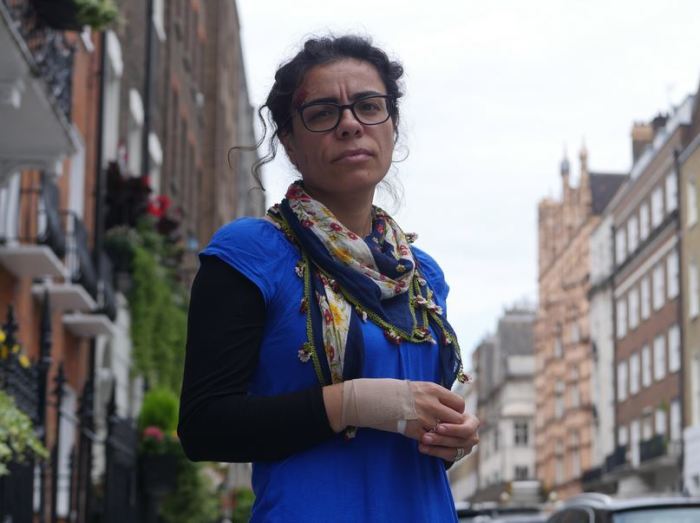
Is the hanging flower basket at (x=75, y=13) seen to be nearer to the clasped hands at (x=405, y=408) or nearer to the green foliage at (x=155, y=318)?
the green foliage at (x=155, y=318)

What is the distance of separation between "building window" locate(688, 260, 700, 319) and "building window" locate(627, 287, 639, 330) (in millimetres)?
11362

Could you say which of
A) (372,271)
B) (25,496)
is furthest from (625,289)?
(372,271)

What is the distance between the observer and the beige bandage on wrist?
2664mm

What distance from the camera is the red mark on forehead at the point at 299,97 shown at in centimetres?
296

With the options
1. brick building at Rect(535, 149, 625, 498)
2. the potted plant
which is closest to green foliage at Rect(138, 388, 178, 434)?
the potted plant

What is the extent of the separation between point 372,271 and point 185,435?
1.54 ft

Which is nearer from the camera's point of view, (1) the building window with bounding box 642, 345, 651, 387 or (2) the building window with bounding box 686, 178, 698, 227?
(2) the building window with bounding box 686, 178, 698, 227

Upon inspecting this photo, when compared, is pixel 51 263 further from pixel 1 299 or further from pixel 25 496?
pixel 25 496

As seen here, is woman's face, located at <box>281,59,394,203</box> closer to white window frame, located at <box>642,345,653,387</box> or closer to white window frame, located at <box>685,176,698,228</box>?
white window frame, located at <box>685,176,698,228</box>

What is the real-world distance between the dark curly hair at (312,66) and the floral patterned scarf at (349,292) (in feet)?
0.53

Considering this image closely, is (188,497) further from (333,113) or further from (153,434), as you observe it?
(333,113)

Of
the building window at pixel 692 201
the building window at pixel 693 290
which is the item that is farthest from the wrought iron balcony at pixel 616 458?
the building window at pixel 692 201

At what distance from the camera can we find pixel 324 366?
2734mm

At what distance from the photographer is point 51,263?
14.3 metres
